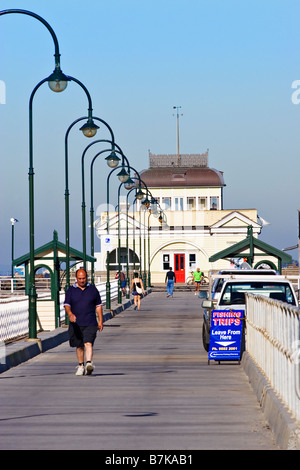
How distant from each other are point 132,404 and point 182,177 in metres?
99.4

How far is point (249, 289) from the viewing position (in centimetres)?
2117

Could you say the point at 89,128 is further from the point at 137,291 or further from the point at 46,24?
the point at 137,291

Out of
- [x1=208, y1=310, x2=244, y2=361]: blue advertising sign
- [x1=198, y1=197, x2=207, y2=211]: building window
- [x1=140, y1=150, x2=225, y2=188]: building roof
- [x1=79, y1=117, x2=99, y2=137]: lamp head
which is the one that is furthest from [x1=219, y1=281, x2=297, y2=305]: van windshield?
[x1=198, y1=197, x2=207, y2=211]: building window

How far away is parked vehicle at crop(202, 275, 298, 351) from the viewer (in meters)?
20.3

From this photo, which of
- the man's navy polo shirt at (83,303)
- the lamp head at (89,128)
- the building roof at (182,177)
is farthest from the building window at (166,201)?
the man's navy polo shirt at (83,303)

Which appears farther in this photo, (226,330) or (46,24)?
(46,24)

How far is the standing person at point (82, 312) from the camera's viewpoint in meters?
17.6

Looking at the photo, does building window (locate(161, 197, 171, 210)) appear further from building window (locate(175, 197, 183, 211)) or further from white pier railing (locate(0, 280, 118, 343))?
white pier railing (locate(0, 280, 118, 343))

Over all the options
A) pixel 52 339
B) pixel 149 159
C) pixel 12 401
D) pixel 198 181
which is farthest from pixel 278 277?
pixel 149 159

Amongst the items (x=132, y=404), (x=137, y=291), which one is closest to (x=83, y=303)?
(x=132, y=404)

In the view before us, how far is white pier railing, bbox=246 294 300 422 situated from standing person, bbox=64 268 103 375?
2.82m

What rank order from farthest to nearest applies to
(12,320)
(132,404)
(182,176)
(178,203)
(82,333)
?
(182,176) → (178,203) → (12,320) → (82,333) → (132,404)
